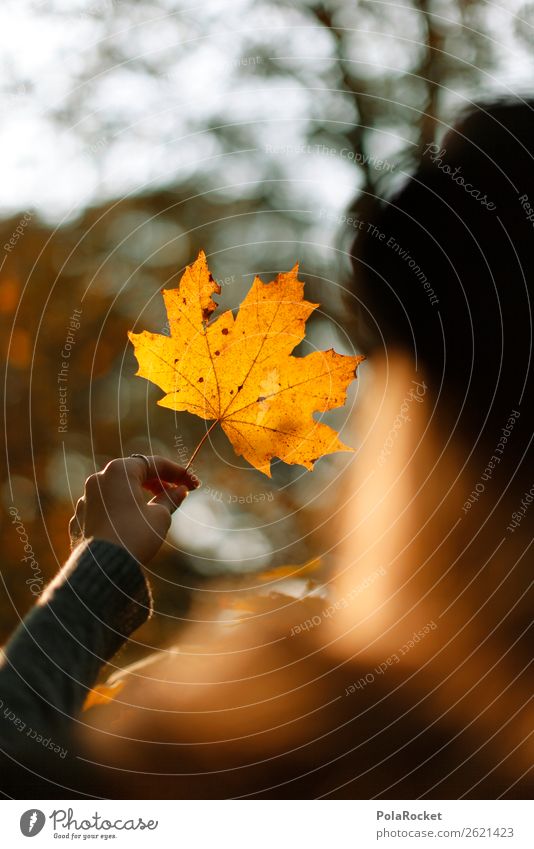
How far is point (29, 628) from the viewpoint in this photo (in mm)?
617

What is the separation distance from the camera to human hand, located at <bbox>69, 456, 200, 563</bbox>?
76 cm

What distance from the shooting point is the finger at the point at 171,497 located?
0.80 m

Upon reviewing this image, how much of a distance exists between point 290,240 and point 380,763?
4.13ft

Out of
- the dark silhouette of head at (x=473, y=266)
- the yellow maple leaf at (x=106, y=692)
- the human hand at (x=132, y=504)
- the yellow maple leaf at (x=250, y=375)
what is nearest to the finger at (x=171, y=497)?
the human hand at (x=132, y=504)

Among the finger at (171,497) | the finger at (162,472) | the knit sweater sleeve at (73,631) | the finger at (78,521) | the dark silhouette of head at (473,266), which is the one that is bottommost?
the knit sweater sleeve at (73,631)

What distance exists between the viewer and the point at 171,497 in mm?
803

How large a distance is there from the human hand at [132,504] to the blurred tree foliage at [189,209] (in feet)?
2.51

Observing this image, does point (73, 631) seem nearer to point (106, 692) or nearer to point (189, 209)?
point (106, 692)

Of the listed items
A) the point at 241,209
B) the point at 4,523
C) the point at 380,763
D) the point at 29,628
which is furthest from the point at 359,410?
the point at 29,628

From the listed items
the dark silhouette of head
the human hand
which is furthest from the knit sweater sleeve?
the dark silhouette of head

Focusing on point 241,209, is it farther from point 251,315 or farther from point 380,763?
point 380,763

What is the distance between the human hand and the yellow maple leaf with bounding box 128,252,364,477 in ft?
0.32

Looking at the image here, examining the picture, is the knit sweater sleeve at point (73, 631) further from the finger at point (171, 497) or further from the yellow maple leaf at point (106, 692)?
the yellow maple leaf at point (106, 692)

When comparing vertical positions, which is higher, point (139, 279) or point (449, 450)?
point (139, 279)
